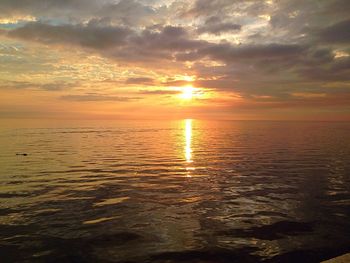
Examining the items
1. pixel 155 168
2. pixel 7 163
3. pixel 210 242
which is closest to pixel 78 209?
pixel 210 242

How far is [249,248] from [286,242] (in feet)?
6.35

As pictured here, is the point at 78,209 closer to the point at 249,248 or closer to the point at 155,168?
the point at 249,248

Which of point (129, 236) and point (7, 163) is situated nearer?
point (129, 236)

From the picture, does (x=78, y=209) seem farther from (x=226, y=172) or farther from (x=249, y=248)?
(x=226, y=172)

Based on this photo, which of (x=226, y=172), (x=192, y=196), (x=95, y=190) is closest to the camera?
(x=192, y=196)

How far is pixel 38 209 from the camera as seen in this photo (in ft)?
63.2

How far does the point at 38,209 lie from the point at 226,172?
794 inches

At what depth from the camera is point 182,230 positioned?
51.5 ft

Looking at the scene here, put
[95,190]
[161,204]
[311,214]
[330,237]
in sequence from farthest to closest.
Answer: [95,190], [161,204], [311,214], [330,237]

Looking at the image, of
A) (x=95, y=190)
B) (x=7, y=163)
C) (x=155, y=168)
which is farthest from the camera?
(x=7, y=163)

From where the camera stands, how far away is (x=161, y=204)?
67.3 ft

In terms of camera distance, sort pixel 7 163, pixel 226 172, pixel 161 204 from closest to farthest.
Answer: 1. pixel 161 204
2. pixel 226 172
3. pixel 7 163

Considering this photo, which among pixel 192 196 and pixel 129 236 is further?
pixel 192 196

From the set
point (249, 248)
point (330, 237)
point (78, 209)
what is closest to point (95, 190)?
point (78, 209)
